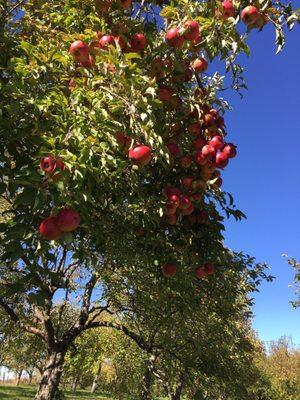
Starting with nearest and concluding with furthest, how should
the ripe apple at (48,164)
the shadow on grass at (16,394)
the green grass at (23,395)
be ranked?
the ripe apple at (48,164) < the shadow on grass at (16,394) < the green grass at (23,395)

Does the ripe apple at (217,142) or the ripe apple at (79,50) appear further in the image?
the ripe apple at (217,142)

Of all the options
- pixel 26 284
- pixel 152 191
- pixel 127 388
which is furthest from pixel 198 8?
pixel 127 388

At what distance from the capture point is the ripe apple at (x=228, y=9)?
361 cm

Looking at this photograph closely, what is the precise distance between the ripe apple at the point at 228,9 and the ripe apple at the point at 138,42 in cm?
79

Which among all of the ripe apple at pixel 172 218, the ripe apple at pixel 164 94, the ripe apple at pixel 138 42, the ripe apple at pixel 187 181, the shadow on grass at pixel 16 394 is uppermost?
the ripe apple at pixel 138 42

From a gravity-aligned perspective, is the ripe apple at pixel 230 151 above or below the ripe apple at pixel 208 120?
below

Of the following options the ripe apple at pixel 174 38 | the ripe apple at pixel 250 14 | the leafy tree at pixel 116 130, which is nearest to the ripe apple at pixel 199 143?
the leafy tree at pixel 116 130

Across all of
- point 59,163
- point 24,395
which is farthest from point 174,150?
point 24,395

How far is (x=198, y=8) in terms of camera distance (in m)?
3.83

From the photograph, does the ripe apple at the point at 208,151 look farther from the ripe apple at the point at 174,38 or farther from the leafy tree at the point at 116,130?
the ripe apple at the point at 174,38

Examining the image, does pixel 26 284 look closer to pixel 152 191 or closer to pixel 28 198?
pixel 28 198

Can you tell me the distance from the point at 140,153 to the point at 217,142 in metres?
1.12

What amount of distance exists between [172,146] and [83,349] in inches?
652

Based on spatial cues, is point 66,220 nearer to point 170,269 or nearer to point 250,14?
point 250,14
